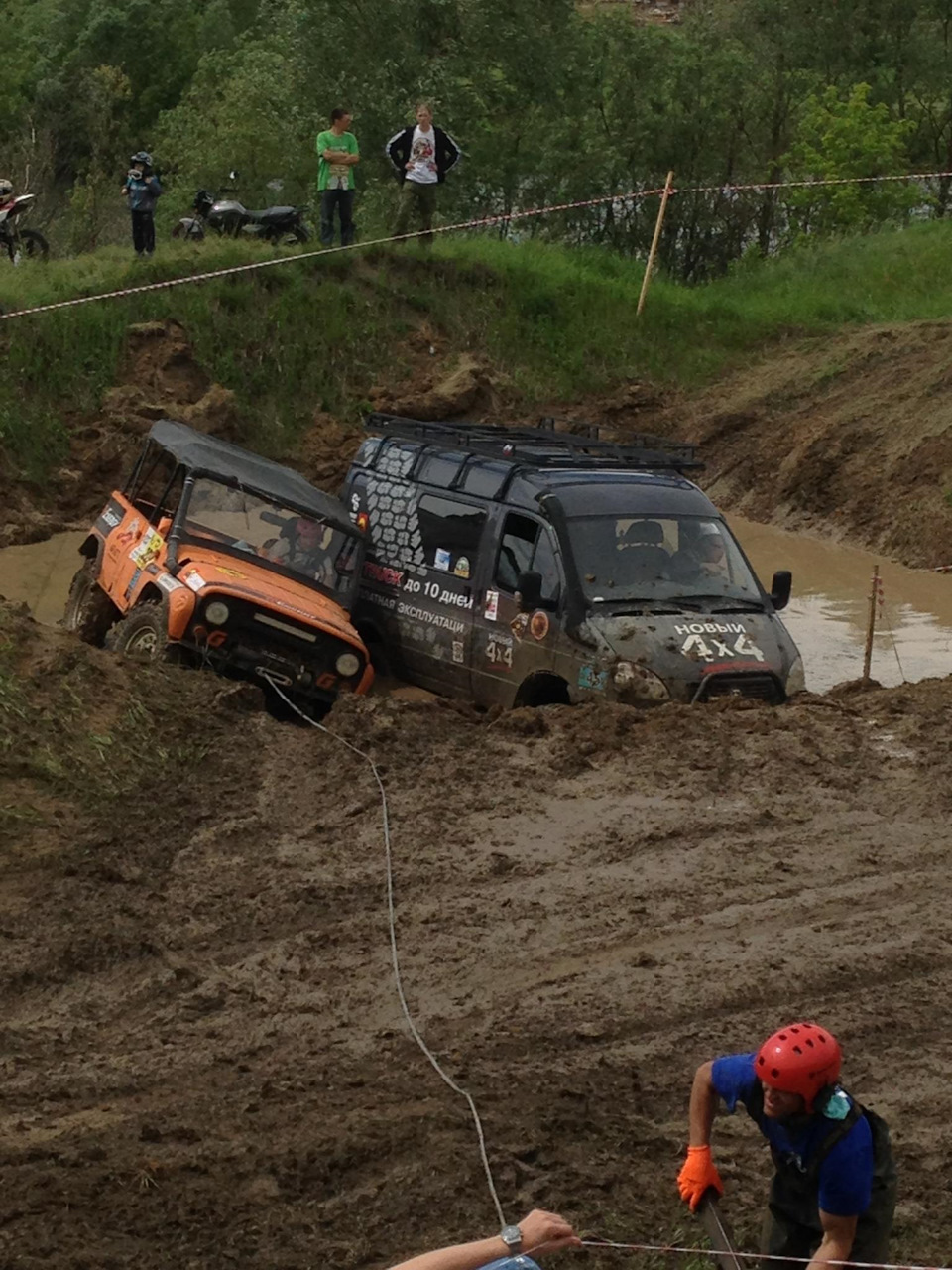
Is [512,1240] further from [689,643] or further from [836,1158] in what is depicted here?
[689,643]

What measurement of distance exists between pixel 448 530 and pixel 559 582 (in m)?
1.40

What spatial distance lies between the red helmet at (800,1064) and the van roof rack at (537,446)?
901 centimetres

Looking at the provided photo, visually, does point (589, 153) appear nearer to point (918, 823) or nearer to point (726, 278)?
point (726, 278)

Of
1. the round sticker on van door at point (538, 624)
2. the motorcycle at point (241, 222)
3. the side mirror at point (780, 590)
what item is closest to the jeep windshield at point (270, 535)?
the round sticker on van door at point (538, 624)

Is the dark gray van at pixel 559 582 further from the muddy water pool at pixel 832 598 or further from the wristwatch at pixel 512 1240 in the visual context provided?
the wristwatch at pixel 512 1240

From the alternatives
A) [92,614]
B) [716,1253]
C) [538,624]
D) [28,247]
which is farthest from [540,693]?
[28,247]

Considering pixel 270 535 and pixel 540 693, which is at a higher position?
pixel 270 535

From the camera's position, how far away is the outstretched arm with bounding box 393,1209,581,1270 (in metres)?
4.58

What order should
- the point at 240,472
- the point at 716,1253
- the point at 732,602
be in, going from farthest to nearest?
the point at 240,472 < the point at 732,602 < the point at 716,1253

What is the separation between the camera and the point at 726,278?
28.6 m

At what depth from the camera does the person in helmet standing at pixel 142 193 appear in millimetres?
22312

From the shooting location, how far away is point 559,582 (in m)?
13.0

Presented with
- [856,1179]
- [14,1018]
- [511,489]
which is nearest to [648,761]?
[511,489]

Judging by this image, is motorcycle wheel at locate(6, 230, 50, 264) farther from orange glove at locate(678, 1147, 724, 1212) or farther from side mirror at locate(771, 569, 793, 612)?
orange glove at locate(678, 1147, 724, 1212)
